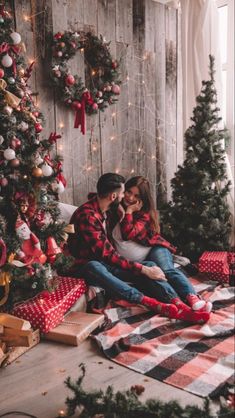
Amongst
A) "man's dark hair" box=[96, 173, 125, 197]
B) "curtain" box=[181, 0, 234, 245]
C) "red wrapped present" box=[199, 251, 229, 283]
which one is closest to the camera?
"man's dark hair" box=[96, 173, 125, 197]

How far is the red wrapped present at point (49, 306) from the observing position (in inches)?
88.7

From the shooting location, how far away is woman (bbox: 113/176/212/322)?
2.69m

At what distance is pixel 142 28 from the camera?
148 inches

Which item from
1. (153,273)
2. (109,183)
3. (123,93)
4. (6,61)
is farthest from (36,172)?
(123,93)

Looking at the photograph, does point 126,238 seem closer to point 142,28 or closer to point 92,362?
point 92,362

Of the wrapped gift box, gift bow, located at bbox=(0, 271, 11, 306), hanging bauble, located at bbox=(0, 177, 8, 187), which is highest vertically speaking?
hanging bauble, located at bbox=(0, 177, 8, 187)

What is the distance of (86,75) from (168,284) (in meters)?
1.79

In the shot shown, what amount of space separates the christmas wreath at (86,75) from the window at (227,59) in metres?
1.12

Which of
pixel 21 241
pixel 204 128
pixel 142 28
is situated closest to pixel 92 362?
pixel 21 241

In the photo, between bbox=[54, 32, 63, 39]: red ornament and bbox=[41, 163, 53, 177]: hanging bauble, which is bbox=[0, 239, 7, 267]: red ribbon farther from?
bbox=[54, 32, 63, 39]: red ornament

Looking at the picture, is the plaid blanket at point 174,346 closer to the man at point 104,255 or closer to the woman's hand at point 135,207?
the man at point 104,255

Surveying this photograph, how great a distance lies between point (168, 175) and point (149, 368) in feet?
8.32

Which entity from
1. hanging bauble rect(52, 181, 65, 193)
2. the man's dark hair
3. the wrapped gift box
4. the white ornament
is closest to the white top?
the man's dark hair

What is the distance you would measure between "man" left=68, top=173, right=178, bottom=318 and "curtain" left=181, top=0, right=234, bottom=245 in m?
1.28
